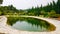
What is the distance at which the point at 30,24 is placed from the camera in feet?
10.8

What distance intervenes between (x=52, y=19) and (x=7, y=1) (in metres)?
1.06

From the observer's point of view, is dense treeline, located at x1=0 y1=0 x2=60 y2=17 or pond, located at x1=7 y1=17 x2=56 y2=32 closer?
pond, located at x1=7 y1=17 x2=56 y2=32

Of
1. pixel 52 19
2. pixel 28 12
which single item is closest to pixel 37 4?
pixel 28 12

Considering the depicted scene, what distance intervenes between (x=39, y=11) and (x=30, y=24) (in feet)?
1.18

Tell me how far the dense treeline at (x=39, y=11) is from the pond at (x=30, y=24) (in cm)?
14

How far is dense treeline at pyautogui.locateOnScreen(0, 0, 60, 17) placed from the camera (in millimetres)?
3279

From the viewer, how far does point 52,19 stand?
10.8 feet

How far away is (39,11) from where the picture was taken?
3.36m

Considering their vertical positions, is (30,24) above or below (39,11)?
below

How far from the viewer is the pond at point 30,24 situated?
311 cm

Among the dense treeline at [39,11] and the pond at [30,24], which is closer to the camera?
the pond at [30,24]

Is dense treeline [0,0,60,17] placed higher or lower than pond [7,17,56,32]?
higher

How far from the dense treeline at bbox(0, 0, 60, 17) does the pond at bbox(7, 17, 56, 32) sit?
0.14m

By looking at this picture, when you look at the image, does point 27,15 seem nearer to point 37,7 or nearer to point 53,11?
point 37,7
